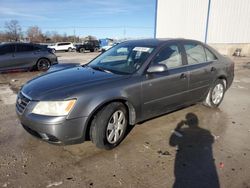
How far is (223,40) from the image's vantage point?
2519 centimetres

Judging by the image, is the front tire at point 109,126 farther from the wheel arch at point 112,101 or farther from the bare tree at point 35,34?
the bare tree at point 35,34

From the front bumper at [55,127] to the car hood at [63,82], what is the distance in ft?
0.81

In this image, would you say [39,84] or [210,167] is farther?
Result: [39,84]

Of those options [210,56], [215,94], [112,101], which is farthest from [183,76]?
[112,101]

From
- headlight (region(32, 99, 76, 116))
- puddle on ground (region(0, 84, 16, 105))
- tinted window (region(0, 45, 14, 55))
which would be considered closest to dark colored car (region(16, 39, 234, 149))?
headlight (region(32, 99, 76, 116))

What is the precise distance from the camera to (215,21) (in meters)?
25.0

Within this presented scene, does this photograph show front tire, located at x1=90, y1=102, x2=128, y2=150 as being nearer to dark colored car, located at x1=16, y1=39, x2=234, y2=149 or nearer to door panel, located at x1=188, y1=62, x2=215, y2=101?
dark colored car, located at x1=16, y1=39, x2=234, y2=149

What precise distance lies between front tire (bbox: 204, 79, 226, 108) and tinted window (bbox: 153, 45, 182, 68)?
135cm

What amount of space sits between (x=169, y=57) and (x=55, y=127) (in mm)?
2442

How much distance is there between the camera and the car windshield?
437cm

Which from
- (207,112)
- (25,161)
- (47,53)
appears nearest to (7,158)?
(25,161)

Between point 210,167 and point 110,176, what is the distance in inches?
52.1

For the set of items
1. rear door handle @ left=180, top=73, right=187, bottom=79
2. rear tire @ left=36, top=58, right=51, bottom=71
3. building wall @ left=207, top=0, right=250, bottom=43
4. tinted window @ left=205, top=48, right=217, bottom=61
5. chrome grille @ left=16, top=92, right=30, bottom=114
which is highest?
building wall @ left=207, top=0, right=250, bottom=43

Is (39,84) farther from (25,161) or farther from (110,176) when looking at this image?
(110,176)
